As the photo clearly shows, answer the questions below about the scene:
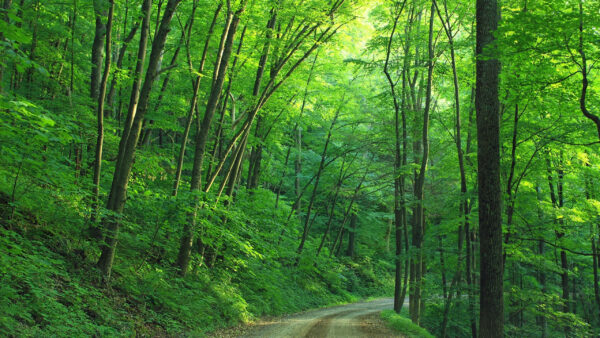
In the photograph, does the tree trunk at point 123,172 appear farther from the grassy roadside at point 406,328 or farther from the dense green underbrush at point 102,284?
the grassy roadside at point 406,328

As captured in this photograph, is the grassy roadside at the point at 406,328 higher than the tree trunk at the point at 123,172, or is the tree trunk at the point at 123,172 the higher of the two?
the tree trunk at the point at 123,172

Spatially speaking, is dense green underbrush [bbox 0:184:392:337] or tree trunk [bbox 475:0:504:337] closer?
dense green underbrush [bbox 0:184:392:337]

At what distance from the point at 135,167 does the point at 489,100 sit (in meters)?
8.40

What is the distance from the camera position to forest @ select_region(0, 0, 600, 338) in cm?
611

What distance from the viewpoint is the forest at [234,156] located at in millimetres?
6109

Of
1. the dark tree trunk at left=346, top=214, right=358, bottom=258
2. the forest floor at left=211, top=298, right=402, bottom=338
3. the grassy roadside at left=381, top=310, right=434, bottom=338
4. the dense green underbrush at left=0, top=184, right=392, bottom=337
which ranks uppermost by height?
the dark tree trunk at left=346, top=214, right=358, bottom=258

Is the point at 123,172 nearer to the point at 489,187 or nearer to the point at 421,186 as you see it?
the point at 489,187

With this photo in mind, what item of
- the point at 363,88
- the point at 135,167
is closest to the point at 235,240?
the point at 135,167

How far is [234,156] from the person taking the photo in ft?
38.8

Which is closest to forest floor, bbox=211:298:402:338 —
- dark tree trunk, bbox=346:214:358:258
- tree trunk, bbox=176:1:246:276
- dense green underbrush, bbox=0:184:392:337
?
dense green underbrush, bbox=0:184:392:337

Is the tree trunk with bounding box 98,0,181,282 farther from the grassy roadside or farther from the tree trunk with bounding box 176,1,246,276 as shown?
the grassy roadside

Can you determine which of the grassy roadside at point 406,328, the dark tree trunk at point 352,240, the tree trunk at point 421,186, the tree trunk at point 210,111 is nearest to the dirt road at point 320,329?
the grassy roadside at point 406,328

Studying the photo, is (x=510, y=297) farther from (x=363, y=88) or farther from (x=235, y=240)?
(x=363, y=88)

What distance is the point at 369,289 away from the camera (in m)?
27.4
